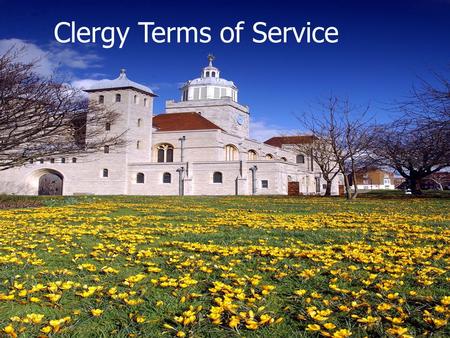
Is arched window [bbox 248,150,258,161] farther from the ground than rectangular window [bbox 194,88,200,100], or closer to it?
closer to it

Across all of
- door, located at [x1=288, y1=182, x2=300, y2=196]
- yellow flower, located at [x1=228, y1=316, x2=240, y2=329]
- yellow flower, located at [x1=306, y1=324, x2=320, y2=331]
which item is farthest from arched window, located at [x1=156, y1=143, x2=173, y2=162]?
yellow flower, located at [x1=306, y1=324, x2=320, y2=331]

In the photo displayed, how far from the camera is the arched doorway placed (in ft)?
183

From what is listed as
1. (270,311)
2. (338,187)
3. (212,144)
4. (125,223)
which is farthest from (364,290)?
(338,187)

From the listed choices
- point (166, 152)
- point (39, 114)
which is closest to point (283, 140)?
point (166, 152)

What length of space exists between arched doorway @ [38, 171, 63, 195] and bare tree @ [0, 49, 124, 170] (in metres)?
34.7

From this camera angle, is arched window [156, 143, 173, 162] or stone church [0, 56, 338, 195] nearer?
stone church [0, 56, 338, 195]

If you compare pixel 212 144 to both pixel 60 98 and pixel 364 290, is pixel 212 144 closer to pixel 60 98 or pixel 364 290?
pixel 60 98

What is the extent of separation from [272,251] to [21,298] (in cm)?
342

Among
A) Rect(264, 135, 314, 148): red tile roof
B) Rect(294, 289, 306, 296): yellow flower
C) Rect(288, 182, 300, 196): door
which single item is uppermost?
Rect(264, 135, 314, 148): red tile roof

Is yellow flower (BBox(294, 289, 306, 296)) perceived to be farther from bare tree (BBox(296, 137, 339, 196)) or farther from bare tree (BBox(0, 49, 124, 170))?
bare tree (BBox(296, 137, 339, 196))

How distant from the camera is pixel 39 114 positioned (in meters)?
20.1

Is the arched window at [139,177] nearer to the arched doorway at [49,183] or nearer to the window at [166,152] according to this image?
the window at [166,152]

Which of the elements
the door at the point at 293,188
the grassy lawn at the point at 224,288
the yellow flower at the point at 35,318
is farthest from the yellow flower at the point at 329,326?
the door at the point at 293,188

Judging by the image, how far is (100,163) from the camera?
53281mm
